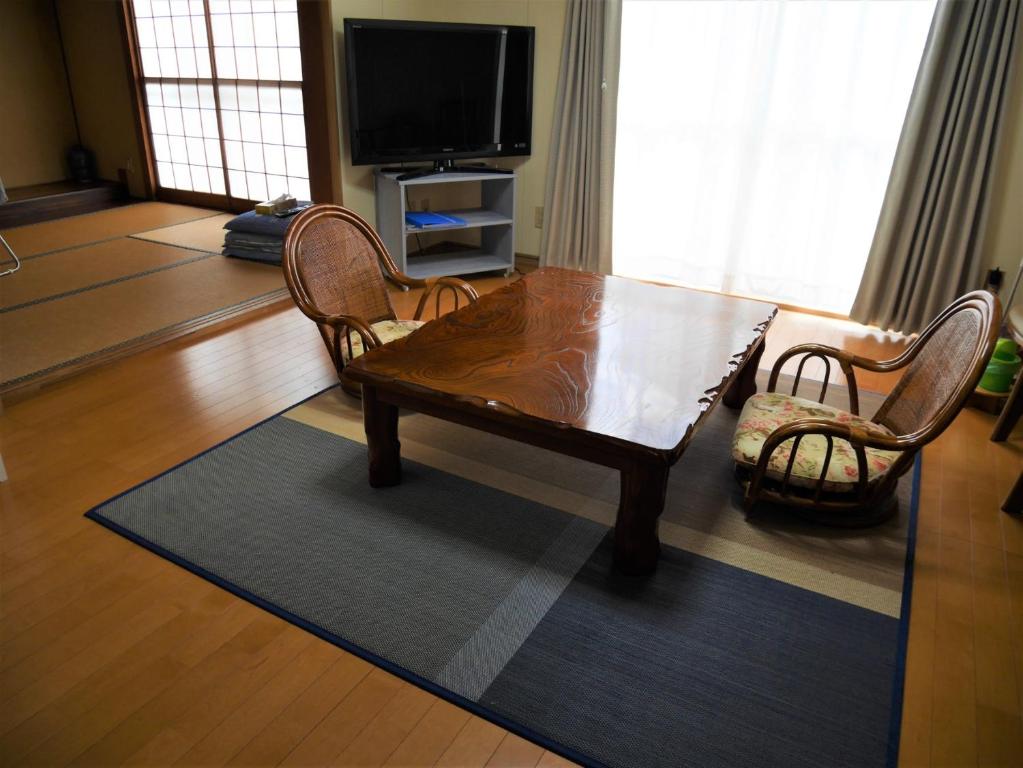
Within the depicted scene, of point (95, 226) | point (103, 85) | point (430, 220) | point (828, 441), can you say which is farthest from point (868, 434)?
point (103, 85)

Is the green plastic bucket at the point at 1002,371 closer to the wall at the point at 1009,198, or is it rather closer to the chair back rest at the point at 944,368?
the wall at the point at 1009,198

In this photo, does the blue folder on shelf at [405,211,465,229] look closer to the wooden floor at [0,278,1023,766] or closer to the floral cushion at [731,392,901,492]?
the wooden floor at [0,278,1023,766]

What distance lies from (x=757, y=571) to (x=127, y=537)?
1.87 meters

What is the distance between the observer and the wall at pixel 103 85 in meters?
6.13

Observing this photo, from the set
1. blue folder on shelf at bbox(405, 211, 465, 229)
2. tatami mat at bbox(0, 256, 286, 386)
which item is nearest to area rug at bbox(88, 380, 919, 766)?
tatami mat at bbox(0, 256, 286, 386)

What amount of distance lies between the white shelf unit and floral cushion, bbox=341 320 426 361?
4.61 feet

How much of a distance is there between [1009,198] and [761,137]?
1.26m

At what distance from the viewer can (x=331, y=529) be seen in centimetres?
221

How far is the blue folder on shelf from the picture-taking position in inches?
175

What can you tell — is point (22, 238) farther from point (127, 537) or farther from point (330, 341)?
point (127, 537)

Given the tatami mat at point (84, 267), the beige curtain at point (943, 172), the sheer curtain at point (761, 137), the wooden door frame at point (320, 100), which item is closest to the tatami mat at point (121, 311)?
the tatami mat at point (84, 267)

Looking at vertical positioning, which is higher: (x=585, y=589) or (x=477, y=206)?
(x=477, y=206)

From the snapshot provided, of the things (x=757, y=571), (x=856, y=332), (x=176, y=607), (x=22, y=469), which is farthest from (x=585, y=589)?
(x=856, y=332)

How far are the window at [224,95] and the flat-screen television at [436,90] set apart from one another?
106 centimetres
